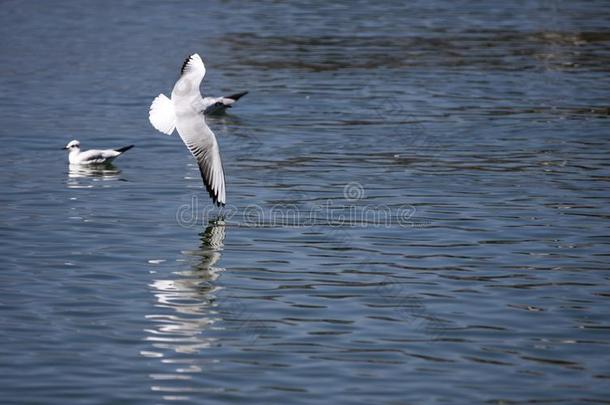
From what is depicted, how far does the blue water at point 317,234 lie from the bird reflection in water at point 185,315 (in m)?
0.03

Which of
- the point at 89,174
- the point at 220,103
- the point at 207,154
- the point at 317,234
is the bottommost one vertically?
the point at 317,234

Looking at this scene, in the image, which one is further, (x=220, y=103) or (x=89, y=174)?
(x=220, y=103)

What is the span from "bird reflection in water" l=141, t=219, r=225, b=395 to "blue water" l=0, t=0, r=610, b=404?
0.11ft

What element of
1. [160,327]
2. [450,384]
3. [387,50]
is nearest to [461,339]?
[450,384]

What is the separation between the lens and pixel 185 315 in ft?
37.0

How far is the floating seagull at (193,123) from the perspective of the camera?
14.9m

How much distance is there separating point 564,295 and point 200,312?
3.65 meters

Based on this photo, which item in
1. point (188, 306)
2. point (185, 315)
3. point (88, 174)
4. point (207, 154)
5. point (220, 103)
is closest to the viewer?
point (185, 315)

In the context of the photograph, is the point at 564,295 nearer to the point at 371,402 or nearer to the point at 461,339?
the point at 461,339

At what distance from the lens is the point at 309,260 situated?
13.3 meters

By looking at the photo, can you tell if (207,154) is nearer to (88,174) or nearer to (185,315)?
(88,174)

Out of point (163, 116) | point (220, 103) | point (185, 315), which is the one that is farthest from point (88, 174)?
point (185, 315)

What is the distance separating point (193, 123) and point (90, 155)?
3404mm

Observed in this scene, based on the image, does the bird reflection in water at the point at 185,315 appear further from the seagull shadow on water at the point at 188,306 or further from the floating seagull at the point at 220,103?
the floating seagull at the point at 220,103
